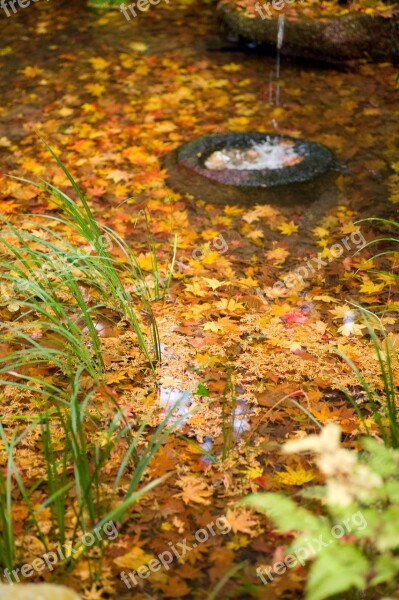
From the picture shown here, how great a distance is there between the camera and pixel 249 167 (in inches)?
180

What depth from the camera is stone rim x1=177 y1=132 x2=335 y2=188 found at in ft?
14.3

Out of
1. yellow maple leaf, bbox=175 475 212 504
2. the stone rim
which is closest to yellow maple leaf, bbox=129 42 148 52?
the stone rim

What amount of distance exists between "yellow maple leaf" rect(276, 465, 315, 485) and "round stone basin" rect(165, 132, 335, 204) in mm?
2195

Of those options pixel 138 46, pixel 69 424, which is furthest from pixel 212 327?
pixel 138 46

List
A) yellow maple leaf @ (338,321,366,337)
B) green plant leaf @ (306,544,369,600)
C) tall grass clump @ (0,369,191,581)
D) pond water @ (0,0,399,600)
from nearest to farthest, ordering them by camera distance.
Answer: green plant leaf @ (306,544,369,600) → tall grass clump @ (0,369,191,581) → pond water @ (0,0,399,600) → yellow maple leaf @ (338,321,366,337)

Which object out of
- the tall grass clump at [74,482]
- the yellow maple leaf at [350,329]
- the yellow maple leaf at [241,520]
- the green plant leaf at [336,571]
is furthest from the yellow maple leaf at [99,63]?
the green plant leaf at [336,571]

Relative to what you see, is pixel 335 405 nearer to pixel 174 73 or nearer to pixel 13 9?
pixel 174 73

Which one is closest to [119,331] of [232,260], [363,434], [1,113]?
[232,260]

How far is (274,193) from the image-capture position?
4.34 m

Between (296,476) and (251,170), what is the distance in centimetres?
252

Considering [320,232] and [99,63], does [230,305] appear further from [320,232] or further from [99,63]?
[99,63]

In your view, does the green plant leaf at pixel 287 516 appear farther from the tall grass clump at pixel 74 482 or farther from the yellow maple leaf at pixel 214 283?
the yellow maple leaf at pixel 214 283

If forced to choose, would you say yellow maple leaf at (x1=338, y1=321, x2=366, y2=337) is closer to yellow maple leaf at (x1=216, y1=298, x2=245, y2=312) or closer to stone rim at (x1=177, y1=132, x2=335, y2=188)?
yellow maple leaf at (x1=216, y1=298, x2=245, y2=312)

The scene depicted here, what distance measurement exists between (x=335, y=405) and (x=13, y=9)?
662cm
